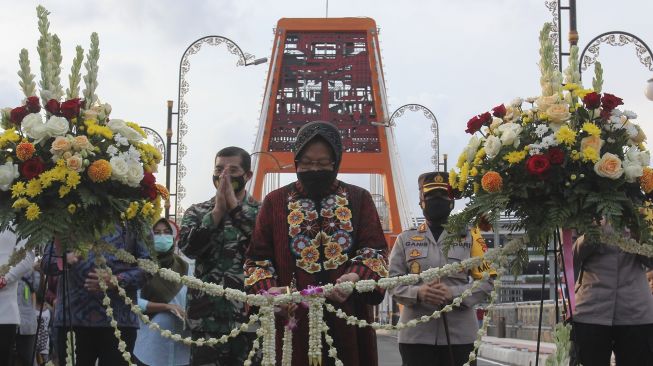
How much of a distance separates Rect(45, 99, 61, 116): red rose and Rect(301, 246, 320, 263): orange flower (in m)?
A: 1.54

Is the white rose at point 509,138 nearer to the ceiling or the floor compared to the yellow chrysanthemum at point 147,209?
nearer to the ceiling

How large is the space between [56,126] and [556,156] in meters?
2.58

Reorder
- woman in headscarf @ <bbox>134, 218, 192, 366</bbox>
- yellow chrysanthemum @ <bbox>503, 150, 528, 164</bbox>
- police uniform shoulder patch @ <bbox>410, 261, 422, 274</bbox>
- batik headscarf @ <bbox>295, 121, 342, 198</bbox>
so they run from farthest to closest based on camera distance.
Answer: woman in headscarf @ <bbox>134, 218, 192, 366</bbox>, police uniform shoulder patch @ <bbox>410, 261, 422, 274</bbox>, batik headscarf @ <bbox>295, 121, 342, 198</bbox>, yellow chrysanthemum @ <bbox>503, 150, 528, 164</bbox>

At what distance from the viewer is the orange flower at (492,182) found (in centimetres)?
480

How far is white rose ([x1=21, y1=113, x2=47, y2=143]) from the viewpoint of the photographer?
200 inches

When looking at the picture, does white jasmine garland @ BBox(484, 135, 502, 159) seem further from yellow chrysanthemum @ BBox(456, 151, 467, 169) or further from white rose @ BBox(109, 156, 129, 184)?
white rose @ BBox(109, 156, 129, 184)

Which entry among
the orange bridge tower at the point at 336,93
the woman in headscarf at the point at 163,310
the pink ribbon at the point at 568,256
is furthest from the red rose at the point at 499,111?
the orange bridge tower at the point at 336,93

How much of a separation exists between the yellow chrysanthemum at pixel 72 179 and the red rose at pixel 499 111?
2228 mm

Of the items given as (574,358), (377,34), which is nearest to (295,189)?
(574,358)

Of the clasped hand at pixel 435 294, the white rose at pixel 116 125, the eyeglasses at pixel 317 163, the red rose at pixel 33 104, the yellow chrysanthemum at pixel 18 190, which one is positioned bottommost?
the clasped hand at pixel 435 294

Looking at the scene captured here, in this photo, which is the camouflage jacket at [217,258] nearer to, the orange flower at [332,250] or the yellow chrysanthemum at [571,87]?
the orange flower at [332,250]

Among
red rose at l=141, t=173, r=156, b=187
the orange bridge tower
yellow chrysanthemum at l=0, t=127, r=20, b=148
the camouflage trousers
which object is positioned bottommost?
the camouflage trousers

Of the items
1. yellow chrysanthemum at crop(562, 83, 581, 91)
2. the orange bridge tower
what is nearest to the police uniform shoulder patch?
yellow chrysanthemum at crop(562, 83, 581, 91)

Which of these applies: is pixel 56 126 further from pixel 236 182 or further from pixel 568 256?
pixel 568 256
